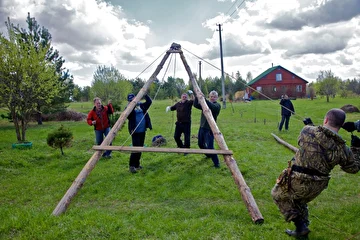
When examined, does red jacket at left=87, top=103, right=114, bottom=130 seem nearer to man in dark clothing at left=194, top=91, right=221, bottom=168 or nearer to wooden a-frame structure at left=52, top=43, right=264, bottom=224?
wooden a-frame structure at left=52, top=43, right=264, bottom=224

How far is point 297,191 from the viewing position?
3805mm

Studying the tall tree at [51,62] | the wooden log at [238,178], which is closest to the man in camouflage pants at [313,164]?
the wooden log at [238,178]

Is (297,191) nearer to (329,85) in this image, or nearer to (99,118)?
(99,118)

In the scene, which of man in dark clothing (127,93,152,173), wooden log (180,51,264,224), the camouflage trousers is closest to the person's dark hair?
the camouflage trousers

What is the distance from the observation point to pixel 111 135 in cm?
679

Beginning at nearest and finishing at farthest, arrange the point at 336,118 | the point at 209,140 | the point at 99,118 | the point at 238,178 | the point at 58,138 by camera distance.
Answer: the point at 336,118 → the point at 238,178 → the point at 209,140 → the point at 99,118 → the point at 58,138

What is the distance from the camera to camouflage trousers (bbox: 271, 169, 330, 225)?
12.2ft

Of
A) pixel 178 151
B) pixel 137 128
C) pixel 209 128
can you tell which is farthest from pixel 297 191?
pixel 137 128

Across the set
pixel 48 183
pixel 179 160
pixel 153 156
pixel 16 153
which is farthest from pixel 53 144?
pixel 179 160

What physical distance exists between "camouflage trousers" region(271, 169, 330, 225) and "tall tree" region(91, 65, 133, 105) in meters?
34.7

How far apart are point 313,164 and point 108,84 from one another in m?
38.2

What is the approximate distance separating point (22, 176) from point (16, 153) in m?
2.41

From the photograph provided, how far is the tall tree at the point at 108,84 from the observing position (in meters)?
38.5

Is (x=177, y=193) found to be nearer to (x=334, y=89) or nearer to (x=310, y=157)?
(x=310, y=157)
